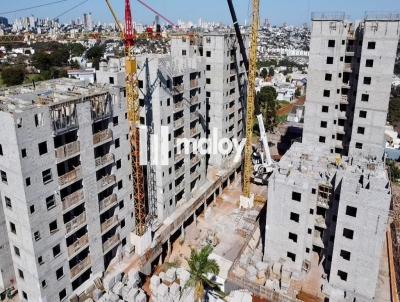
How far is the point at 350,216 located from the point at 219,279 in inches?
768

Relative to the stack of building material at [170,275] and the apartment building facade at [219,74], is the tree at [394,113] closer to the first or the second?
the apartment building facade at [219,74]

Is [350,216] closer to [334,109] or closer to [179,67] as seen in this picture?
[334,109]

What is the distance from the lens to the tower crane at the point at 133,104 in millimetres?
43312

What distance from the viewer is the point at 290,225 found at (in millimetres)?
46312

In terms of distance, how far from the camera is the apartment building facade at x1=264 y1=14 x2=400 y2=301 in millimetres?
40656

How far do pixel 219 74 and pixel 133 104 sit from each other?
30.1 meters

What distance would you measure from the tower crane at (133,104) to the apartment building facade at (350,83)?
3363 centimetres

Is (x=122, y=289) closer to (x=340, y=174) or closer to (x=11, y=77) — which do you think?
(x=340, y=174)

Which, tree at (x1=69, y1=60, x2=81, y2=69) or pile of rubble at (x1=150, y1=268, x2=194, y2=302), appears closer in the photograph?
pile of rubble at (x1=150, y1=268, x2=194, y2=302)

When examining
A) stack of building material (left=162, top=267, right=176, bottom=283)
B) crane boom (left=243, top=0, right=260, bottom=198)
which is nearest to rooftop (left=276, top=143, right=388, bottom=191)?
crane boom (left=243, top=0, right=260, bottom=198)

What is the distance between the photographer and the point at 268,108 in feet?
396

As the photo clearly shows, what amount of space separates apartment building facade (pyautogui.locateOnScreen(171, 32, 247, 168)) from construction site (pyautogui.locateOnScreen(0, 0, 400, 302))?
728 millimetres

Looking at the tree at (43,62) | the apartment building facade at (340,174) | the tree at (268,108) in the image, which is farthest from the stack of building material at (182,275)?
the tree at (43,62)

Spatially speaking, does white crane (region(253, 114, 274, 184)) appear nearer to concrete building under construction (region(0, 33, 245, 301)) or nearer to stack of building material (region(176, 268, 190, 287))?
concrete building under construction (region(0, 33, 245, 301))
